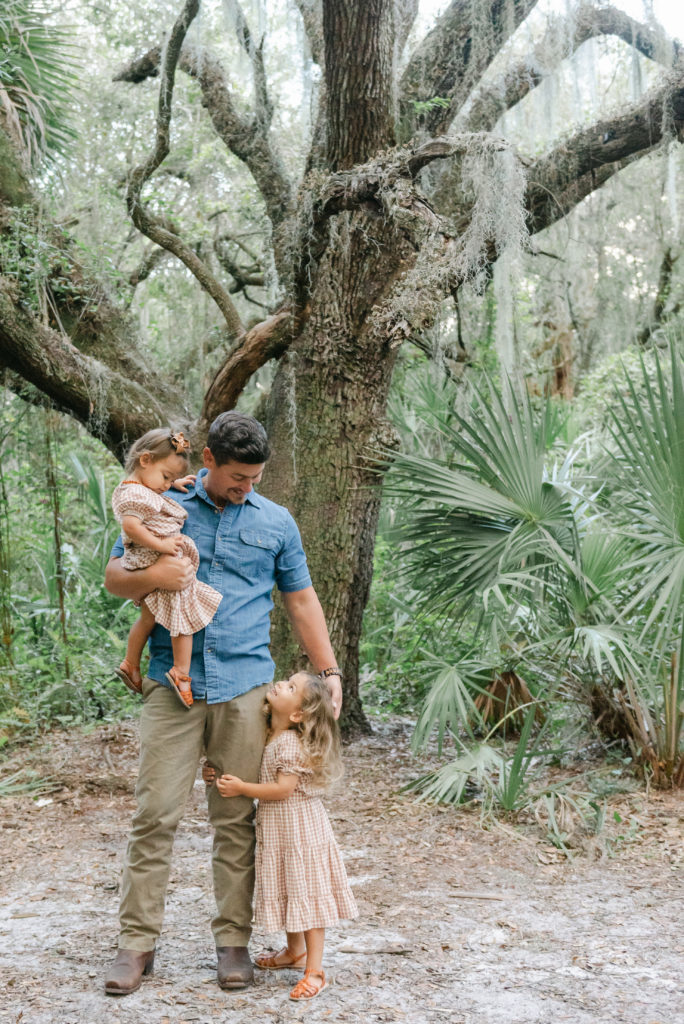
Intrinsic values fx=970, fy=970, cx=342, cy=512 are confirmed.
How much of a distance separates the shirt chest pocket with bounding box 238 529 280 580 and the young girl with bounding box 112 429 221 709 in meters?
0.14

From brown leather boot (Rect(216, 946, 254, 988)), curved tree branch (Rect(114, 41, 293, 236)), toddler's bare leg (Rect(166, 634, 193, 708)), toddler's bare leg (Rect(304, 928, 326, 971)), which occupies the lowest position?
brown leather boot (Rect(216, 946, 254, 988))

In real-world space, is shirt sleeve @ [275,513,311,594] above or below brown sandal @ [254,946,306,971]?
above

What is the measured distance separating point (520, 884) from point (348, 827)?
1069 mm

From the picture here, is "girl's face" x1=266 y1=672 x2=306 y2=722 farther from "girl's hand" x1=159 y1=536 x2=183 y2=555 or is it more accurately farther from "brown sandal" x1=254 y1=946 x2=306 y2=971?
"brown sandal" x1=254 y1=946 x2=306 y2=971

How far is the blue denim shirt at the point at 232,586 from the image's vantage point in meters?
3.00

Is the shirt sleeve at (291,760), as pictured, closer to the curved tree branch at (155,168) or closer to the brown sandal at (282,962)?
the brown sandal at (282,962)

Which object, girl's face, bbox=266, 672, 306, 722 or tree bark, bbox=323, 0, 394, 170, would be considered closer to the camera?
girl's face, bbox=266, 672, 306, 722

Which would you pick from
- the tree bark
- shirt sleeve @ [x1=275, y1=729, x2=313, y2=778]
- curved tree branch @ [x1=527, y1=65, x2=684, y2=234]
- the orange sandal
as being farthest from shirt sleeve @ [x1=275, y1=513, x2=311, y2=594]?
curved tree branch @ [x1=527, y1=65, x2=684, y2=234]

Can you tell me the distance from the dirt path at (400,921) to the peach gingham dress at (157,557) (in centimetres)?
111

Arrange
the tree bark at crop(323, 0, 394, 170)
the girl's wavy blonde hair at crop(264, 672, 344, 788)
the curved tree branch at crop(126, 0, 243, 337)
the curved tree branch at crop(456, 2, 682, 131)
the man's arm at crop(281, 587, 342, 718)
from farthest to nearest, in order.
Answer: the curved tree branch at crop(456, 2, 682, 131) < the curved tree branch at crop(126, 0, 243, 337) < the tree bark at crop(323, 0, 394, 170) < the man's arm at crop(281, 587, 342, 718) < the girl's wavy blonde hair at crop(264, 672, 344, 788)

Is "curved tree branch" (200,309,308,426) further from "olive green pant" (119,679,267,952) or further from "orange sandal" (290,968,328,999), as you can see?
"orange sandal" (290,968,328,999)

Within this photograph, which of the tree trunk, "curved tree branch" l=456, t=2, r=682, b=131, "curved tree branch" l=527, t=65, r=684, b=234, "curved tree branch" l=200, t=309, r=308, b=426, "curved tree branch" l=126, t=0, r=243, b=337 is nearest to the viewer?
the tree trunk

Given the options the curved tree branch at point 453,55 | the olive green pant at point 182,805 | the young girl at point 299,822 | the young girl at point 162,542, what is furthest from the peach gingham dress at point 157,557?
the curved tree branch at point 453,55

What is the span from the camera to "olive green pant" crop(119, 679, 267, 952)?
9.55 ft
